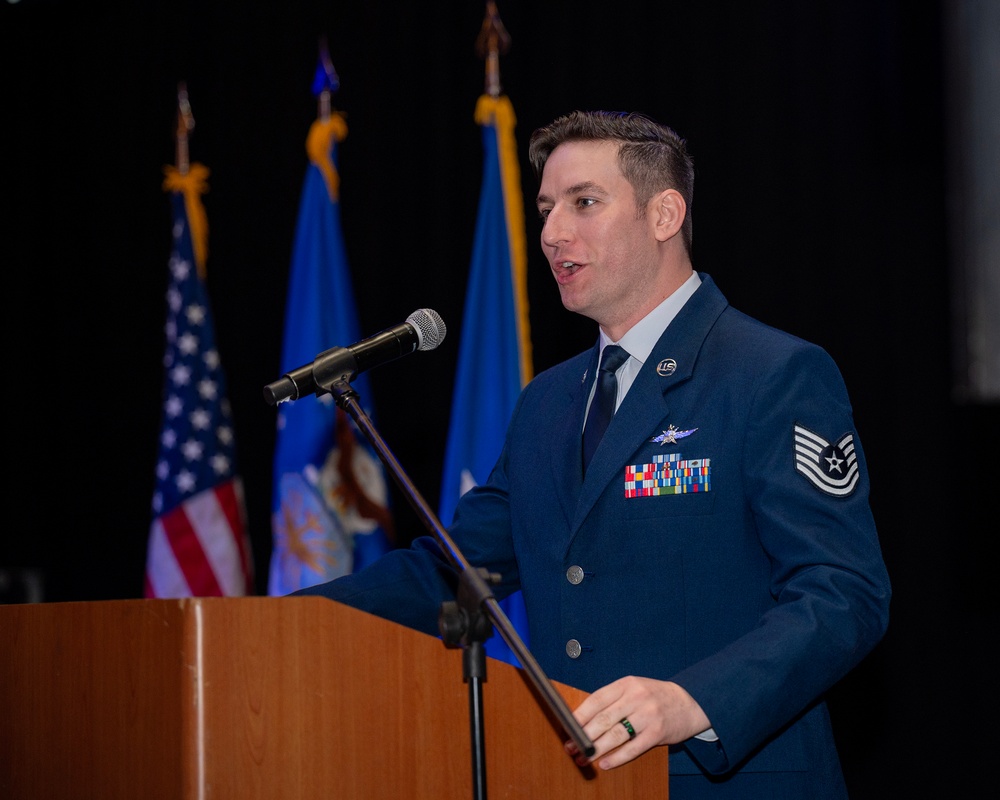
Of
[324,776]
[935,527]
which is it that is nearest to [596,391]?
[324,776]

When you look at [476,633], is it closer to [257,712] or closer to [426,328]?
[257,712]

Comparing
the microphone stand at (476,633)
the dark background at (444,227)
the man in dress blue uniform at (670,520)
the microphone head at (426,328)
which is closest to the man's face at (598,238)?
the man in dress blue uniform at (670,520)

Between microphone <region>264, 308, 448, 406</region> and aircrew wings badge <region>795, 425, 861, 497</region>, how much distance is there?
0.59 meters

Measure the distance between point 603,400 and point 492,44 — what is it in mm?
2554

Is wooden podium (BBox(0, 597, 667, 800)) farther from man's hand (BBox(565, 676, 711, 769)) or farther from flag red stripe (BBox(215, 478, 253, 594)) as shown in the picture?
flag red stripe (BBox(215, 478, 253, 594))

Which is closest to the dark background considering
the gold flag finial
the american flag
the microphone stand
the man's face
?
the gold flag finial

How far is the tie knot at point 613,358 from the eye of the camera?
2215 millimetres

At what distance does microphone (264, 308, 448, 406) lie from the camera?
5.41 feet

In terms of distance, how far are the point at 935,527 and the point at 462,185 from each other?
2193 mm

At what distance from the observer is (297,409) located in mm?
4570

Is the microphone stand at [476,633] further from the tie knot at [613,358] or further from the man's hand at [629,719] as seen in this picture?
the tie knot at [613,358]

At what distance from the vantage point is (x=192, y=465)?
4793 millimetres

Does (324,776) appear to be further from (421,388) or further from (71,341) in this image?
(71,341)

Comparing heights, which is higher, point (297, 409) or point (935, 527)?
point (297, 409)
